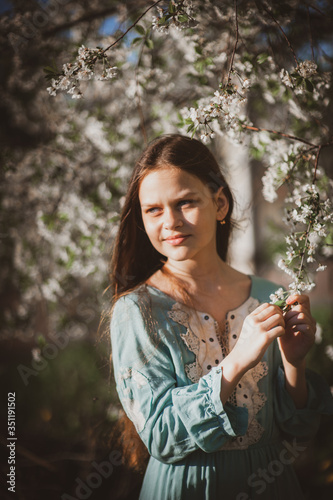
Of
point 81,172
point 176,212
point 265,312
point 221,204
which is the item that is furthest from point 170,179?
point 81,172

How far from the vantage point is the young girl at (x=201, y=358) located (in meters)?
1.18

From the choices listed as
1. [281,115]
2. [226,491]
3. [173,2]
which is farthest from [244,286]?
[281,115]

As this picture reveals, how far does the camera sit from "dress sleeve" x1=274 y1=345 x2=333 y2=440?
1.46 m

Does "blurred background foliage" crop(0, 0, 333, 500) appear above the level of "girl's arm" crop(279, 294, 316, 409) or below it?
above

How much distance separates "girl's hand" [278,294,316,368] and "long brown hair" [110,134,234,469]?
1.10 ft

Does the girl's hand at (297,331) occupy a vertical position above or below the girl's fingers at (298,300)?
below

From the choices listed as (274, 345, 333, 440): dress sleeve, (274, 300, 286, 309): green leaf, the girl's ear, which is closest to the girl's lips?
the girl's ear

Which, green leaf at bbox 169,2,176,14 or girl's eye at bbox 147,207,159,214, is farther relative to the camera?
girl's eye at bbox 147,207,159,214

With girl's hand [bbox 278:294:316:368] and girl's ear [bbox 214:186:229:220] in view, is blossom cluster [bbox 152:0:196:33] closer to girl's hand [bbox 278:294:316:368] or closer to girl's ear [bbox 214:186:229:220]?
girl's ear [bbox 214:186:229:220]

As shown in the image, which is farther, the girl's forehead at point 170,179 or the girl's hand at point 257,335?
the girl's forehead at point 170,179

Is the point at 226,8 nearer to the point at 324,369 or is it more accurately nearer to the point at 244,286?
the point at 244,286

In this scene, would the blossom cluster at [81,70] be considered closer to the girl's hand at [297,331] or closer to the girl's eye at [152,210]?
the girl's eye at [152,210]

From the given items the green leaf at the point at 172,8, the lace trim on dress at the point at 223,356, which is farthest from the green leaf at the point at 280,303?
the green leaf at the point at 172,8

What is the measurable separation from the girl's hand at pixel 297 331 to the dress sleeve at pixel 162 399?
260 mm
